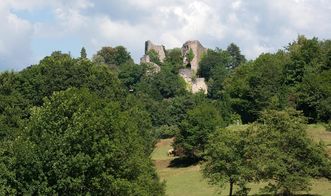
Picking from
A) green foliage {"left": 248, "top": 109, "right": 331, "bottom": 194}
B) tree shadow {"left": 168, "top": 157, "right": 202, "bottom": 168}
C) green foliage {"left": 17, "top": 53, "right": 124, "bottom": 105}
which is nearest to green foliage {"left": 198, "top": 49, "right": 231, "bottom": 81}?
tree shadow {"left": 168, "top": 157, "right": 202, "bottom": 168}

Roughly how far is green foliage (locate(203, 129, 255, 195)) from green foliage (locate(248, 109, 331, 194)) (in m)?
1.01

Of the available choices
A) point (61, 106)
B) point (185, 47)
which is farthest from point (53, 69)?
point (185, 47)

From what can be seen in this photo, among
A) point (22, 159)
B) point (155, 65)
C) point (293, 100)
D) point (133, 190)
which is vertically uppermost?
point (155, 65)

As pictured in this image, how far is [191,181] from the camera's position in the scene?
5275 cm

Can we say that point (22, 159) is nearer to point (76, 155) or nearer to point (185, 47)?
point (76, 155)

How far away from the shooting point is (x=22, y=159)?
2645 centimetres

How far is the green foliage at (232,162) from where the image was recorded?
39.5 m

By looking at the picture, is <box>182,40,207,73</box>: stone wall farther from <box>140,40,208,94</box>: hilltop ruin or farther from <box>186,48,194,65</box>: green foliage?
<box>186,48,194,65</box>: green foliage

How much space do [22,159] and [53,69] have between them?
96.4 feet

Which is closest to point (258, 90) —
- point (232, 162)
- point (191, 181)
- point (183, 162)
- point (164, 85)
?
point (183, 162)

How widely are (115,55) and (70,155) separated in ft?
428

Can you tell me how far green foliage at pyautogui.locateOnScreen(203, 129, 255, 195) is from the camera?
39.5 metres

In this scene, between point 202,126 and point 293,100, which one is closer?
point 202,126

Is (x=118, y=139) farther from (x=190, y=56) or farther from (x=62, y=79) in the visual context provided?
(x=190, y=56)
